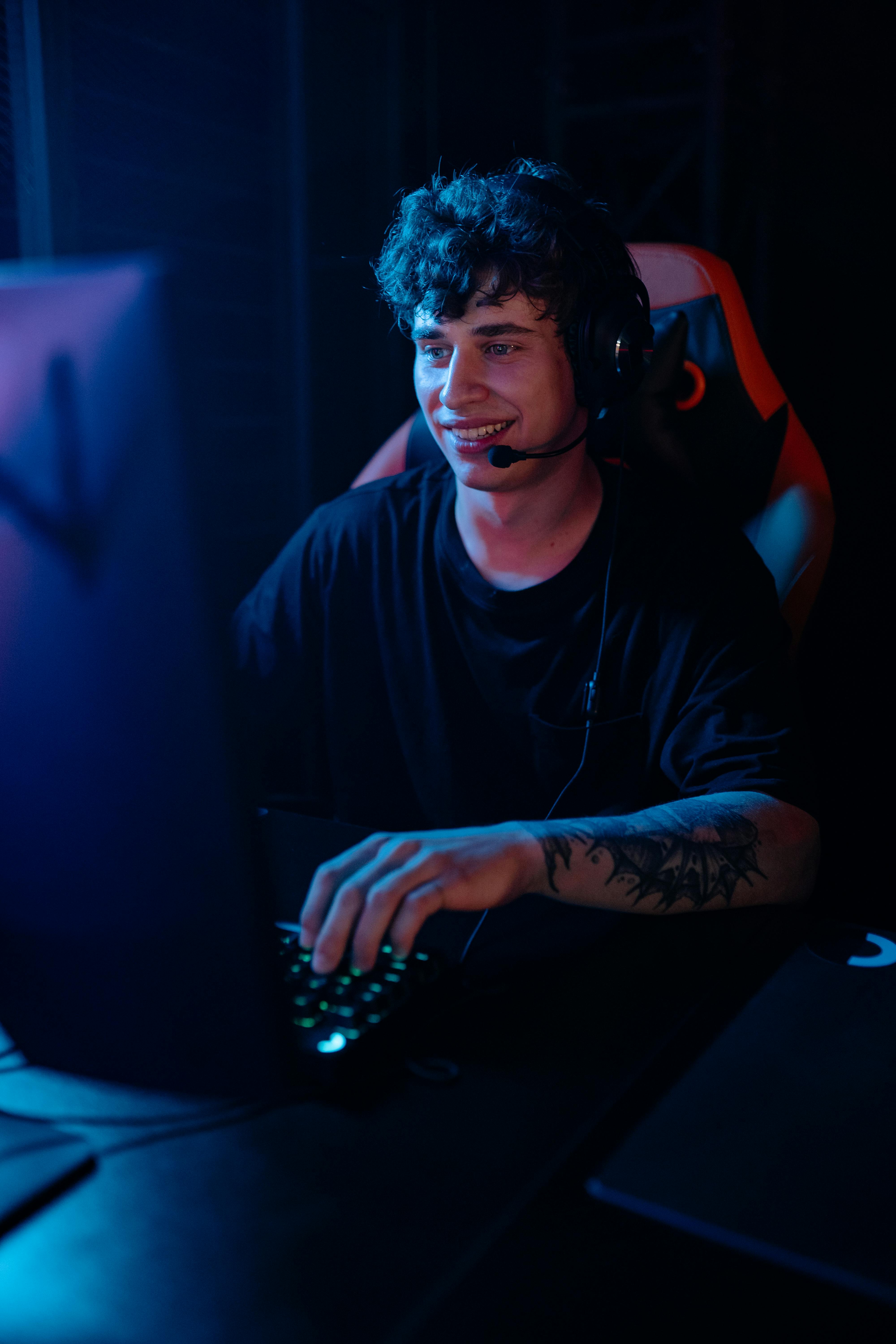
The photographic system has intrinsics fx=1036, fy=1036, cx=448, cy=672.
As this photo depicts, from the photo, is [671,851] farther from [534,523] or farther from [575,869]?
[534,523]

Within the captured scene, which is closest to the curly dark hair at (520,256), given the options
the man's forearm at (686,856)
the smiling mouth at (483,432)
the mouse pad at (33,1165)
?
the smiling mouth at (483,432)

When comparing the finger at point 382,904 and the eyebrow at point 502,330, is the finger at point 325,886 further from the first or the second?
the eyebrow at point 502,330

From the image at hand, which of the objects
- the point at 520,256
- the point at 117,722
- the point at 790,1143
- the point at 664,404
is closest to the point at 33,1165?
the point at 117,722

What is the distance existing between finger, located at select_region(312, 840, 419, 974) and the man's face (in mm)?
672

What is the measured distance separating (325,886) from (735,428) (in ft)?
3.19

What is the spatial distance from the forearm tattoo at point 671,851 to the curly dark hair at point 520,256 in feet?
2.00

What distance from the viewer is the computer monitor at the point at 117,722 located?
38 centimetres

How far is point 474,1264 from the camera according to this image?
0.46m

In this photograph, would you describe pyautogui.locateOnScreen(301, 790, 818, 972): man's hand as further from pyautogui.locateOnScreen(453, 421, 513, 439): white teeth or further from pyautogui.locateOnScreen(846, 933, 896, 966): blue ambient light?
pyautogui.locateOnScreen(453, 421, 513, 439): white teeth

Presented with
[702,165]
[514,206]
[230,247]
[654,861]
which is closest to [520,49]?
[702,165]

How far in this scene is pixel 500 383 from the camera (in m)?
1.19

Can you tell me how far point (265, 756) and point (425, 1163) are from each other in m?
1.50

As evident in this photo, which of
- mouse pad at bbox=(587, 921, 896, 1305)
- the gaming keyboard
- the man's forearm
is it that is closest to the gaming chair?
the man's forearm

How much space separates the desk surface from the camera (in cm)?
44
